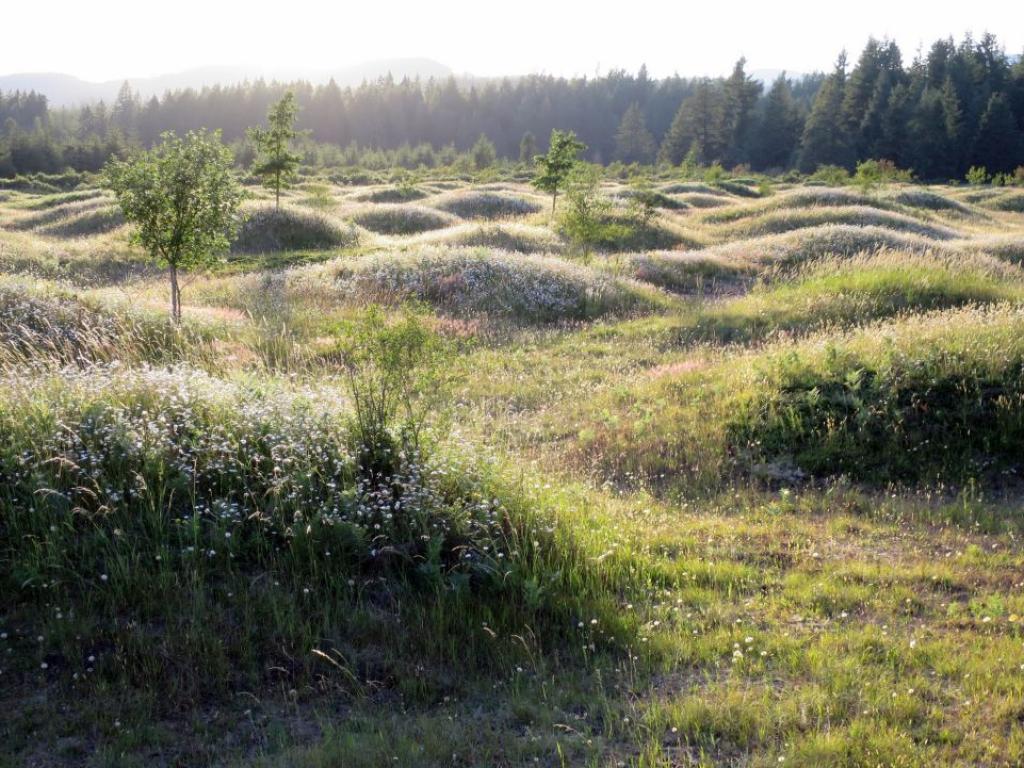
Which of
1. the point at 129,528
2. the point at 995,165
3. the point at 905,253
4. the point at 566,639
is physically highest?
the point at 995,165

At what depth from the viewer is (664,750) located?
396 cm

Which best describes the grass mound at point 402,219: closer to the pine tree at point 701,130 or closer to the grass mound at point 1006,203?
the grass mound at point 1006,203

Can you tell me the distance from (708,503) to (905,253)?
18.8m

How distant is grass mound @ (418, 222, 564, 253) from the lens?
30000 mm

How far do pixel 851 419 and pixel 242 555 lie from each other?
23.9 feet

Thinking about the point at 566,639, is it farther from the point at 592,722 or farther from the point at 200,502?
the point at 200,502

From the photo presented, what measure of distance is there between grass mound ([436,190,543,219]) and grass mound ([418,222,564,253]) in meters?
10.0

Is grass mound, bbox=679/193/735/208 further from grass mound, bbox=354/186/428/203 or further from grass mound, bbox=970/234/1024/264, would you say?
grass mound, bbox=970/234/1024/264

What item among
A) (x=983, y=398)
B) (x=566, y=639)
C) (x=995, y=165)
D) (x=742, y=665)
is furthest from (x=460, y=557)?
(x=995, y=165)

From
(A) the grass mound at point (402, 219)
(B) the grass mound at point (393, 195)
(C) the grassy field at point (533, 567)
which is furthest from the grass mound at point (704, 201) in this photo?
(C) the grassy field at point (533, 567)

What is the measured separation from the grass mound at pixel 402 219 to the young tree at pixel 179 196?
22132 mm

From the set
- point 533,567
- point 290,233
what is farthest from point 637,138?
point 533,567

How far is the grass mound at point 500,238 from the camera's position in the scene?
98.4 ft

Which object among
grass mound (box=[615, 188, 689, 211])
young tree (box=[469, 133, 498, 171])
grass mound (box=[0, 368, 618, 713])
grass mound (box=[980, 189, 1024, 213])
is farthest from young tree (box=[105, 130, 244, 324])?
young tree (box=[469, 133, 498, 171])
